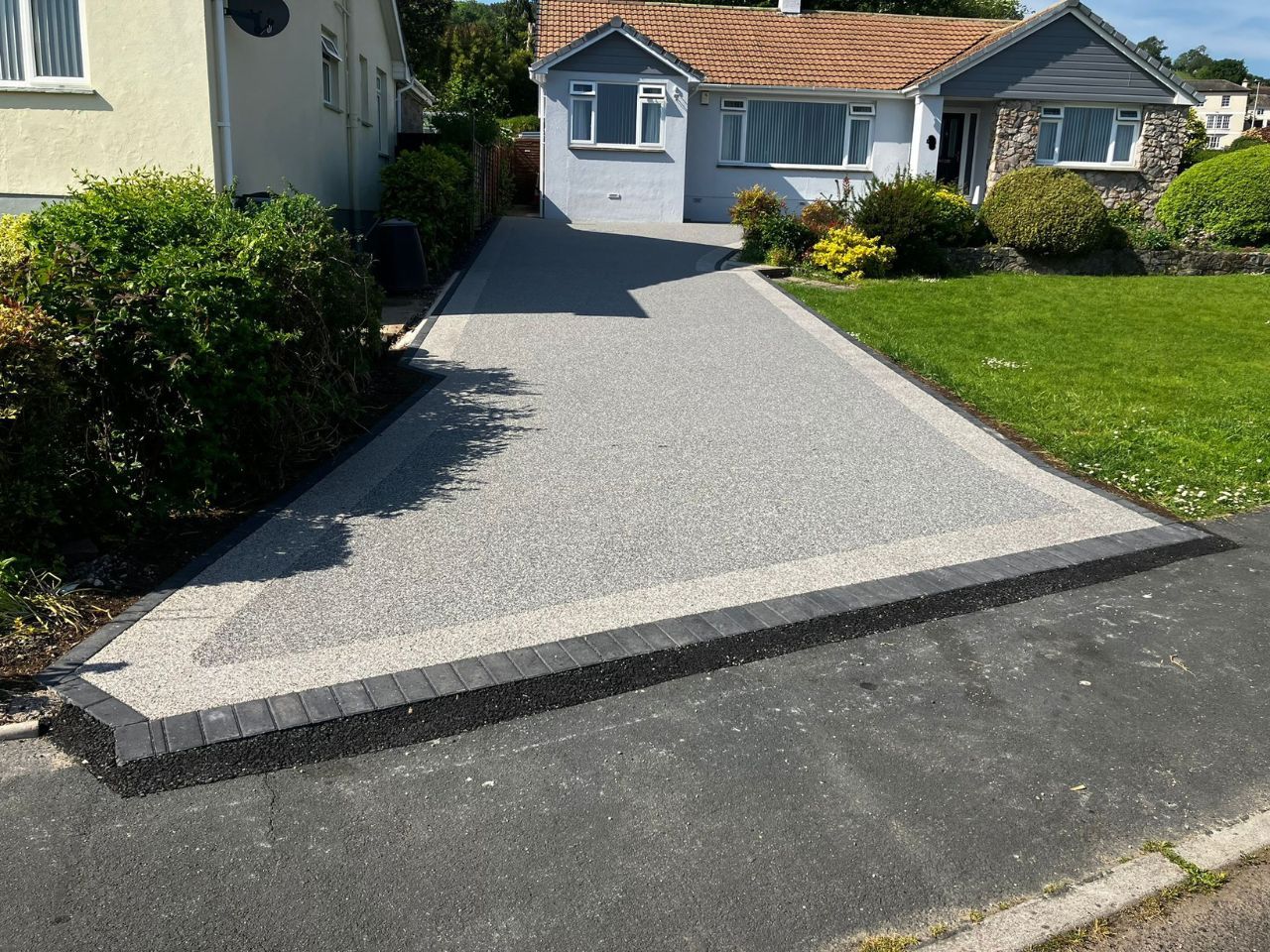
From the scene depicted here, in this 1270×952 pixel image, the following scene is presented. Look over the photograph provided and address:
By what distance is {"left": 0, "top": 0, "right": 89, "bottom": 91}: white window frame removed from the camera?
10.8m

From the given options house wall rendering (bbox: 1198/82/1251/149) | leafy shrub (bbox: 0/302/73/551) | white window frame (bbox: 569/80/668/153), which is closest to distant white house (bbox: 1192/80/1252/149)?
house wall rendering (bbox: 1198/82/1251/149)

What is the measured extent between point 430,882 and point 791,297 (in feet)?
41.1

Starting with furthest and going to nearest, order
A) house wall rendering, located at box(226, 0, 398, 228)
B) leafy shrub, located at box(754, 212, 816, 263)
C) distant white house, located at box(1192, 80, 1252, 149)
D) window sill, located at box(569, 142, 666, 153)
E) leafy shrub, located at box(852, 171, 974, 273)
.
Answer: distant white house, located at box(1192, 80, 1252, 149)
window sill, located at box(569, 142, 666, 153)
leafy shrub, located at box(754, 212, 816, 263)
leafy shrub, located at box(852, 171, 974, 273)
house wall rendering, located at box(226, 0, 398, 228)

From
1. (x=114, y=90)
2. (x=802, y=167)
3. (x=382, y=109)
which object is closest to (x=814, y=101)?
(x=802, y=167)

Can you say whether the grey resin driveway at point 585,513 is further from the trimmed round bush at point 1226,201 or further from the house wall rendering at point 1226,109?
the house wall rendering at point 1226,109

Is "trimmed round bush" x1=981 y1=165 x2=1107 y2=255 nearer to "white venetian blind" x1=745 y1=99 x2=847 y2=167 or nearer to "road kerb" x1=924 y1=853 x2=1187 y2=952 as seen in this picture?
"white venetian blind" x1=745 y1=99 x2=847 y2=167

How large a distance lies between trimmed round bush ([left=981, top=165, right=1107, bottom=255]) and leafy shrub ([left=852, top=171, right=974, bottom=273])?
1129 mm

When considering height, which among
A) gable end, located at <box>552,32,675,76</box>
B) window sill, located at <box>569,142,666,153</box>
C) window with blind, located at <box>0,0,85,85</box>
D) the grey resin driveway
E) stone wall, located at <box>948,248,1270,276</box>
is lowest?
the grey resin driveway

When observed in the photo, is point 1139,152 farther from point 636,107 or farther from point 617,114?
point 617,114

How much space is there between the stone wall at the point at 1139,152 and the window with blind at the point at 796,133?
3063 millimetres

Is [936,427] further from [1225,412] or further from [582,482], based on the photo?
[582,482]

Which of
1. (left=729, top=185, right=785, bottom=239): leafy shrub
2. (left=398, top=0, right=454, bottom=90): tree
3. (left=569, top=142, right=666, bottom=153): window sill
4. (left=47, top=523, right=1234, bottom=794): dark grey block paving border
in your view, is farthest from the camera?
(left=398, top=0, right=454, bottom=90): tree

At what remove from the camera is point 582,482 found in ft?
23.7

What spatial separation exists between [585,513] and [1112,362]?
7.31m
